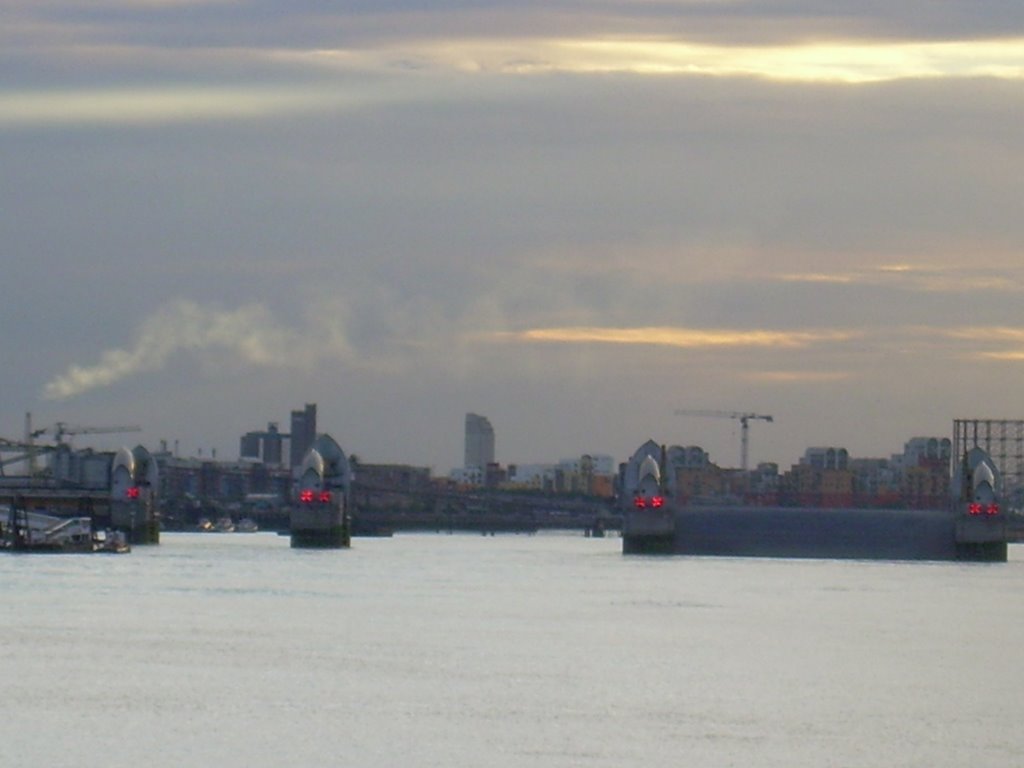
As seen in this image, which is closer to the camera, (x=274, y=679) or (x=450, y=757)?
(x=450, y=757)

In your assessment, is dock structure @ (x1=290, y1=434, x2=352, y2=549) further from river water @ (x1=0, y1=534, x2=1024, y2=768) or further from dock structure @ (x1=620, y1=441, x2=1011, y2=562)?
river water @ (x1=0, y1=534, x2=1024, y2=768)

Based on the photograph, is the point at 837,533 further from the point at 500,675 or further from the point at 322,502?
the point at 500,675

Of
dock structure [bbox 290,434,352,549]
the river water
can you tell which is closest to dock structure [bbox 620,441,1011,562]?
dock structure [bbox 290,434,352,549]

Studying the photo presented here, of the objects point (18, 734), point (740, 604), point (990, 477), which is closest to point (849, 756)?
point (18, 734)

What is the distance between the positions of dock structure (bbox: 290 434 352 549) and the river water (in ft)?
223

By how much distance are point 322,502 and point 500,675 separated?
4901 inches

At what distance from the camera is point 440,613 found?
316 ft

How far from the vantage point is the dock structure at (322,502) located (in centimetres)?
19138

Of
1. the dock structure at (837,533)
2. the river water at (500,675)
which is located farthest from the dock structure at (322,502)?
the river water at (500,675)

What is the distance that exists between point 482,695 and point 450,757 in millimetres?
11326

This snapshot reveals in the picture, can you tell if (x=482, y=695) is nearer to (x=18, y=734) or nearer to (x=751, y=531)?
(x=18, y=734)

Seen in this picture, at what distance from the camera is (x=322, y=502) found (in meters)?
192

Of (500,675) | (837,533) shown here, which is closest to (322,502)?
(837,533)

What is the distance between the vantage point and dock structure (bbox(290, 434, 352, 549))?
19138 centimetres
